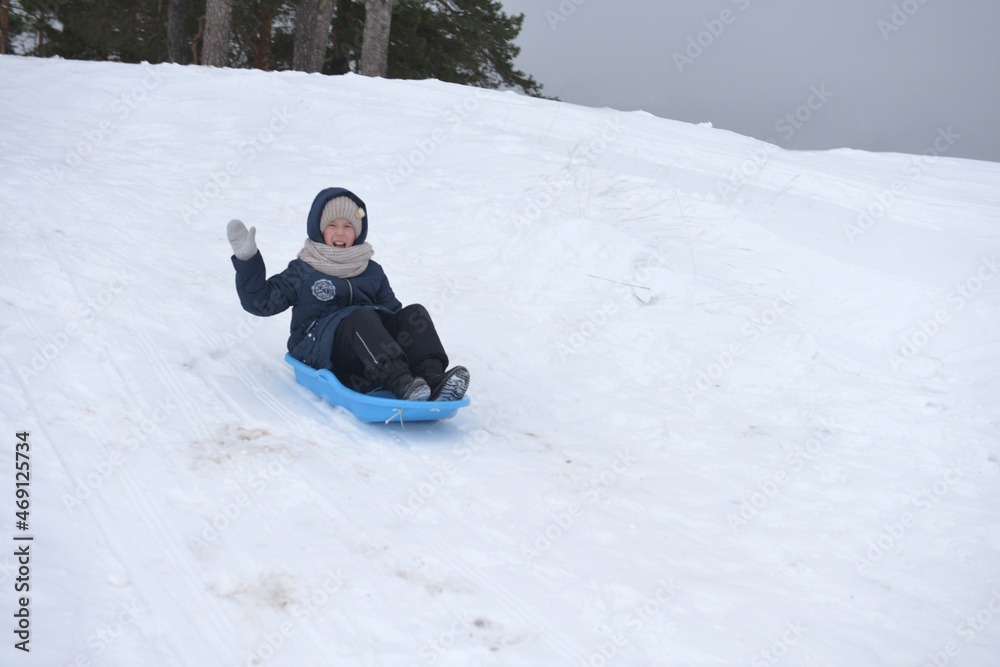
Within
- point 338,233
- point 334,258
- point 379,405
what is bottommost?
point 379,405

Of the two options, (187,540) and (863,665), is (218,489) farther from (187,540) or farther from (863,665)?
(863,665)

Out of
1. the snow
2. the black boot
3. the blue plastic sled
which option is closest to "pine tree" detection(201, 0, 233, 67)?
the snow

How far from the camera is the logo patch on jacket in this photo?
3.07m

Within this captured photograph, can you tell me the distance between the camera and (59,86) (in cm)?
816

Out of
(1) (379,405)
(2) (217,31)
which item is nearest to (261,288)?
(1) (379,405)

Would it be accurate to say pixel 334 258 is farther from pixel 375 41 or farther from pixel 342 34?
pixel 342 34

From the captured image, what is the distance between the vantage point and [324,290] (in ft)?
10.1

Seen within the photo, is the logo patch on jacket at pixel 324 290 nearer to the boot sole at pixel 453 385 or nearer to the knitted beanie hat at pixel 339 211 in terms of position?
the knitted beanie hat at pixel 339 211

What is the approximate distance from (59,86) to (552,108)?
5875 mm

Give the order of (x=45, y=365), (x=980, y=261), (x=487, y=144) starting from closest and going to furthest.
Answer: (x=45, y=365) < (x=980, y=261) < (x=487, y=144)

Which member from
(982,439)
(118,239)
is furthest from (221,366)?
(982,439)

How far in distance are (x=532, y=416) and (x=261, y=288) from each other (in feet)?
4.41

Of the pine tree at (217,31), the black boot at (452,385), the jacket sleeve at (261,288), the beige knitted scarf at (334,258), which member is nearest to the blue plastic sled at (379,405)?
the black boot at (452,385)

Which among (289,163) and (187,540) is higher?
(289,163)
